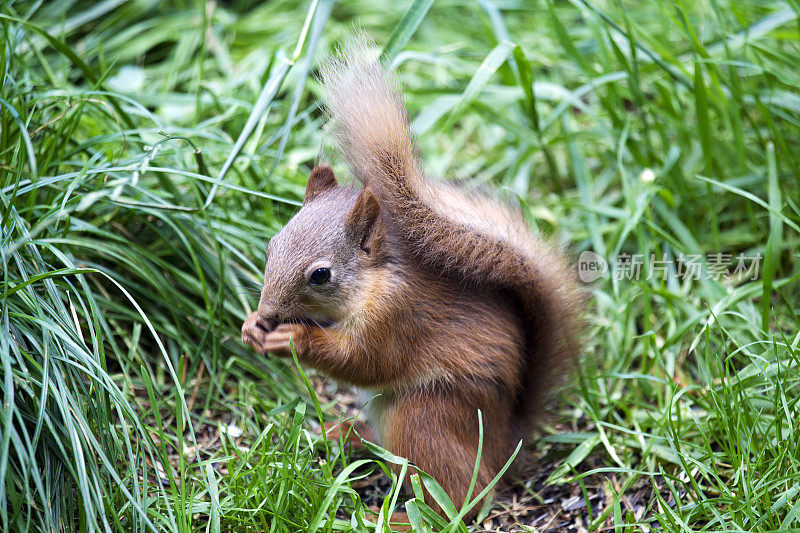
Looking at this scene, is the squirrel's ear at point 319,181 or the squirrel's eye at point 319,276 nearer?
the squirrel's eye at point 319,276

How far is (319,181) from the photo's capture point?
2.50 meters

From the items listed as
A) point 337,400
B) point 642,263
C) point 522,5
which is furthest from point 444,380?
point 522,5

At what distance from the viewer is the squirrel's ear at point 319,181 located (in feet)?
8.17

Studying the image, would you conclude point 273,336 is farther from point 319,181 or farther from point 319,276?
point 319,181

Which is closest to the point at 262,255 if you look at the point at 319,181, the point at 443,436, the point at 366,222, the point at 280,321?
the point at 319,181

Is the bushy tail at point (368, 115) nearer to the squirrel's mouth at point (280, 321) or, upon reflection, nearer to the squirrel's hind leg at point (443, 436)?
the squirrel's mouth at point (280, 321)

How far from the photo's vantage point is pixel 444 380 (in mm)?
2383

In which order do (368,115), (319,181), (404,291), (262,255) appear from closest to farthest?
(368,115) → (404,291) → (319,181) → (262,255)

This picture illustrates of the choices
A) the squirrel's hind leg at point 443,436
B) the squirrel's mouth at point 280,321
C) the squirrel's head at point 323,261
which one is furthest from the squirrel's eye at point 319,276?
the squirrel's hind leg at point 443,436

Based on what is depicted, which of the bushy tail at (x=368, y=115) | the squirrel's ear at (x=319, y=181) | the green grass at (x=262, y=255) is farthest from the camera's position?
the squirrel's ear at (x=319, y=181)

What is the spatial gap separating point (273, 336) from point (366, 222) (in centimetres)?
46

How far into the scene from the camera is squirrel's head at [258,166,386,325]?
2.25 metres

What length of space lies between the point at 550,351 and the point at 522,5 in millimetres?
2807

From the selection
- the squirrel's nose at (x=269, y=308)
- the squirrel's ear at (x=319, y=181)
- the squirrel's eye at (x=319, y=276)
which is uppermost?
the squirrel's ear at (x=319, y=181)
